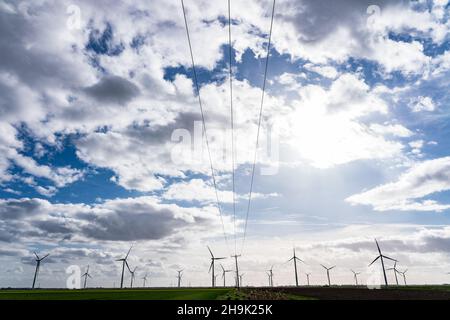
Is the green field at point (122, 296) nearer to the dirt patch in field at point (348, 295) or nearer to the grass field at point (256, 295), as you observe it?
the grass field at point (256, 295)

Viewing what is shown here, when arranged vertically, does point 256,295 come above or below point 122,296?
below

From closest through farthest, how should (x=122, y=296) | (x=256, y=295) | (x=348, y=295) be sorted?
(x=256, y=295)
(x=122, y=296)
(x=348, y=295)

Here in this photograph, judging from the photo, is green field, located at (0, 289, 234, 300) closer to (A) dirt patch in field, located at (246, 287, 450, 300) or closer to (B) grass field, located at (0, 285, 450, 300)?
(B) grass field, located at (0, 285, 450, 300)

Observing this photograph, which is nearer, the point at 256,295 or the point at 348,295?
the point at 256,295

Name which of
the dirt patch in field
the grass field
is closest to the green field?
the grass field

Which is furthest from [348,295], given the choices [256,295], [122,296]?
[122,296]

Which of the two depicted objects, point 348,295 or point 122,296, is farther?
point 348,295

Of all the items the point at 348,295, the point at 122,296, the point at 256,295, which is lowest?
the point at 256,295

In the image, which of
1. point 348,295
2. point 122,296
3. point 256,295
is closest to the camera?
point 256,295

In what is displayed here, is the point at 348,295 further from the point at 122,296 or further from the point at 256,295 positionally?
the point at 122,296
